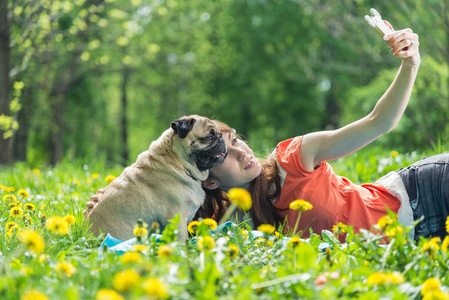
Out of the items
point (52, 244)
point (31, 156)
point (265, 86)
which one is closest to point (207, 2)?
point (265, 86)

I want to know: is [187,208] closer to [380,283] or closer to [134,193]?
[134,193]

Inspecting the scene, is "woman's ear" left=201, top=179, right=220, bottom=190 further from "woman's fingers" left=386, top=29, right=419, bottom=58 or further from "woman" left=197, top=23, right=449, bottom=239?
"woman's fingers" left=386, top=29, right=419, bottom=58

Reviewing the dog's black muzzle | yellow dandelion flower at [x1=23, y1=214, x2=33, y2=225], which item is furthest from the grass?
the dog's black muzzle

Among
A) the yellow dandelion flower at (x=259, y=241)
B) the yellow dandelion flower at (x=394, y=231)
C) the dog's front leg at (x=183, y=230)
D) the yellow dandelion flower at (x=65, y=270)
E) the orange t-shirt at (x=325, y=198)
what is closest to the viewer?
the yellow dandelion flower at (x=65, y=270)

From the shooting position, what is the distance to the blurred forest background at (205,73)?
13.3m

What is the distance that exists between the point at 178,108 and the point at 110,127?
3282 millimetres

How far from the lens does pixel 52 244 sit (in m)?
2.46

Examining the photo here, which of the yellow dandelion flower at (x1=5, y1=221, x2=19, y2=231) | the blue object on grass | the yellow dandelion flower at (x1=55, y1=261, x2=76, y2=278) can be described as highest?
the yellow dandelion flower at (x1=55, y1=261, x2=76, y2=278)

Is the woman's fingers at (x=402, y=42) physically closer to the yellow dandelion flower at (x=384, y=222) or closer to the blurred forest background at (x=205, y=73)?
the yellow dandelion flower at (x=384, y=222)

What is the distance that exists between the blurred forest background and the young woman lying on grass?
7.87 metres

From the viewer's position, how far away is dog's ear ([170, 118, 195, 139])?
10.6 ft

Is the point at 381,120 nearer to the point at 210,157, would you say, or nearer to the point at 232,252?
the point at 210,157

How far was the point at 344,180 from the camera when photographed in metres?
3.47

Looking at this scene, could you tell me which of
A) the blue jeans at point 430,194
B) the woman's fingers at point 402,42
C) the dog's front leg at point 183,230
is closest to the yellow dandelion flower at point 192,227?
the dog's front leg at point 183,230
